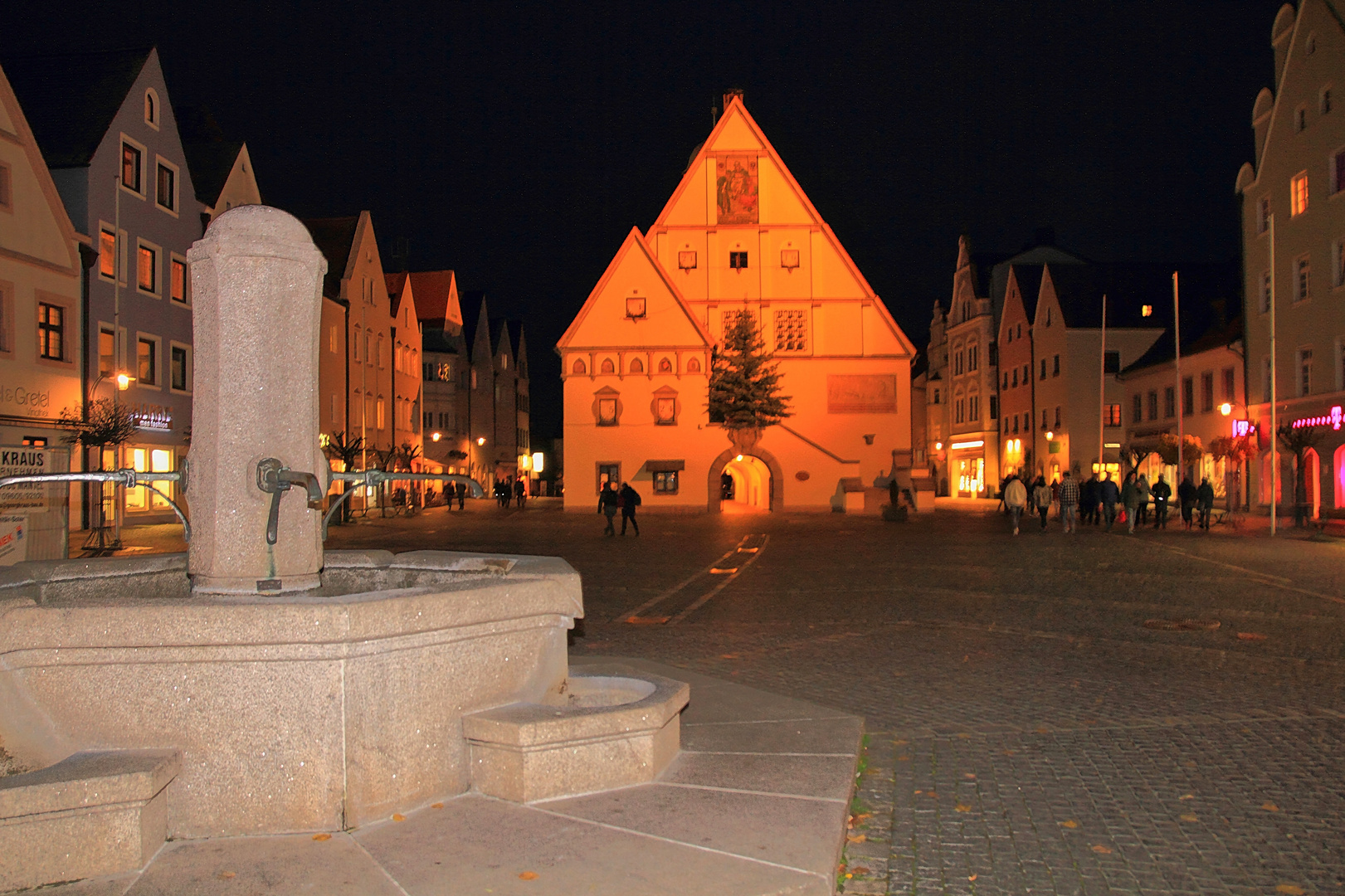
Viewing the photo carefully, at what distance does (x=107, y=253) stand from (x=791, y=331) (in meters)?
29.1

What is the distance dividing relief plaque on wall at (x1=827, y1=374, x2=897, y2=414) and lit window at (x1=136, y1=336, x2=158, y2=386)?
1123 inches

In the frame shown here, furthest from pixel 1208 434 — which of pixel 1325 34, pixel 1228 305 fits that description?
pixel 1325 34

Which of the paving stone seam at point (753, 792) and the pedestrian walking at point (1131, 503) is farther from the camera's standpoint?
the pedestrian walking at point (1131, 503)

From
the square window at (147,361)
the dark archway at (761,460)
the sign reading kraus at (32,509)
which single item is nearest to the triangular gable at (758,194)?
the dark archway at (761,460)

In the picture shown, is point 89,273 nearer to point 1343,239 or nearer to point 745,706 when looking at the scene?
point 745,706

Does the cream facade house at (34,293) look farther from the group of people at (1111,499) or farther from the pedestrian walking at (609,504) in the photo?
the group of people at (1111,499)

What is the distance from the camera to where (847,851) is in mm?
5336

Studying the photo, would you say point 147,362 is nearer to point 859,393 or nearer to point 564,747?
point 859,393

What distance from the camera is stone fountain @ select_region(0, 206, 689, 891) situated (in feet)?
16.1

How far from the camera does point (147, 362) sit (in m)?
35.7

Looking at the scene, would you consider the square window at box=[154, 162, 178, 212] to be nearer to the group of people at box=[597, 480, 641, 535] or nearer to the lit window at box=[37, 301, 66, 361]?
the lit window at box=[37, 301, 66, 361]

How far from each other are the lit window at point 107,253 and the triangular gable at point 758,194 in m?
24.4

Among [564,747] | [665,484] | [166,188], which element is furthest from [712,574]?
[665,484]

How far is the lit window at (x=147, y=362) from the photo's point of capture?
35.1 meters
